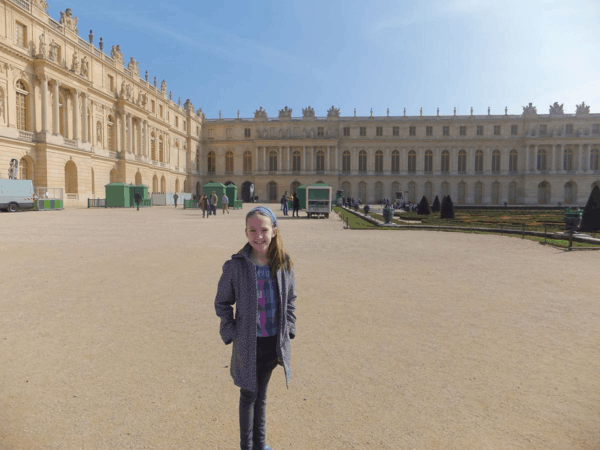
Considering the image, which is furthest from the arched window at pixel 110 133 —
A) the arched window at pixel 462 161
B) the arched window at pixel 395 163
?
the arched window at pixel 462 161

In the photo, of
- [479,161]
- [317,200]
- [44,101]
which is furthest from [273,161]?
[317,200]

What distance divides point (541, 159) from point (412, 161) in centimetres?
2005

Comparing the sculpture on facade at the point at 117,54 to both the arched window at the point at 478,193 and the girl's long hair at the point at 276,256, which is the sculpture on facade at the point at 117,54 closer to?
the girl's long hair at the point at 276,256

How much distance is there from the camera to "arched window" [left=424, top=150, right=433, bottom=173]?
69.3m

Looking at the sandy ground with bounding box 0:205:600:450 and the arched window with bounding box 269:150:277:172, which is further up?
the arched window with bounding box 269:150:277:172

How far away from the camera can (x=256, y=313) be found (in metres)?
2.62

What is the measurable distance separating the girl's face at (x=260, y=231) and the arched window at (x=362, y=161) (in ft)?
227

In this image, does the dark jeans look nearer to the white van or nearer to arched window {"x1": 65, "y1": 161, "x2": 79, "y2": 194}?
the white van

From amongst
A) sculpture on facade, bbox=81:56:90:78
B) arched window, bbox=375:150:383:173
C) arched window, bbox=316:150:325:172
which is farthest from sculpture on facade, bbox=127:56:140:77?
arched window, bbox=375:150:383:173

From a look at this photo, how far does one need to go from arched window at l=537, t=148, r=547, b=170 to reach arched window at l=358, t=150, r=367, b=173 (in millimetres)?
27142

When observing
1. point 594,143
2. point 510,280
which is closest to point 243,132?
point 594,143

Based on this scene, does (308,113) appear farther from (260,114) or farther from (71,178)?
(71,178)

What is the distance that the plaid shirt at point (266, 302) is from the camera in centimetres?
268

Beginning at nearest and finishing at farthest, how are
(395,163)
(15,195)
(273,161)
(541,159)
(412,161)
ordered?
(15,195) < (541,159) < (412,161) < (395,163) < (273,161)
